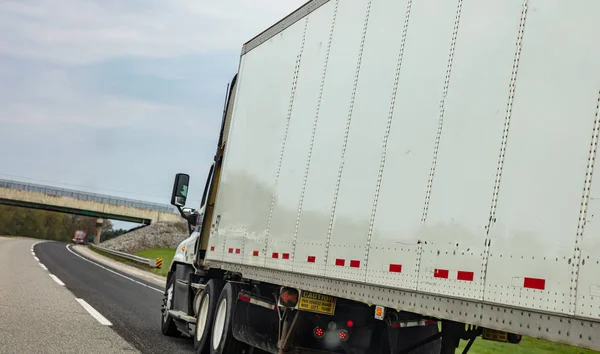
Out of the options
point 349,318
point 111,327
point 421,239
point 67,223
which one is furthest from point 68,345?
point 67,223

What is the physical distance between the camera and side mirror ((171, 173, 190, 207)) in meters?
11.6

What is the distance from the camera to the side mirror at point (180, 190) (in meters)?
11.6

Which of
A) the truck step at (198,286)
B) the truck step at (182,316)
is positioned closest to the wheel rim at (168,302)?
the truck step at (182,316)

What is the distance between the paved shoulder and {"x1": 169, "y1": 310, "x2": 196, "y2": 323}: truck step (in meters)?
0.95

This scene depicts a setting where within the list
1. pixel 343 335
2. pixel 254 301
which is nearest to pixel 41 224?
pixel 254 301

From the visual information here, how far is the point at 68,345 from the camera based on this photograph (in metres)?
9.39

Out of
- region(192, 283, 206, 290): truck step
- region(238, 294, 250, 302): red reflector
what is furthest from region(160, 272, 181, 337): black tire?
region(238, 294, 250, 302): red reflector

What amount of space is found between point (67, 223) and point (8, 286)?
528 ft

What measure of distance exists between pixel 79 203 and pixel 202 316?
267 ft

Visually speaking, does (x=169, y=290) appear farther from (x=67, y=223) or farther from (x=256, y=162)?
(x=67, y=223)

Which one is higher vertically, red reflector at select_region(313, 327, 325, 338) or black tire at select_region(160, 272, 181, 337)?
red reflector at select_region(313, 327, 325, 338)

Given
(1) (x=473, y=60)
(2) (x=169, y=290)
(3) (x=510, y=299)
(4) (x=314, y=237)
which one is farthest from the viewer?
(2) (x=169, y=290)

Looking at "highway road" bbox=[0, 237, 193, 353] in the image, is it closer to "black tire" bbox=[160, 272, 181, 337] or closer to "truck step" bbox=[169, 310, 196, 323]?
"black tire" bbox=[160, 272, 181, 337]

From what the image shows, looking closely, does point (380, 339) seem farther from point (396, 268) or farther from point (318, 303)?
point (396, 268)
